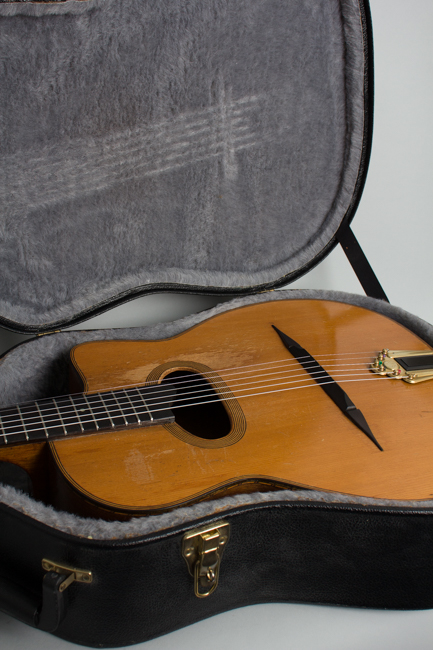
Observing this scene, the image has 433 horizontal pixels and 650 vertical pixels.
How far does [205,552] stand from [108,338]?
514 millimetres

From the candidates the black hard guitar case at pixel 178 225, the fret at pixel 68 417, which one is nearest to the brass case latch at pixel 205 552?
the black hard guitar case at pixel 178 225

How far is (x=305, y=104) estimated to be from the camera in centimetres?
112

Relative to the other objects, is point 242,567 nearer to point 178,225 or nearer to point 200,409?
point 200,409

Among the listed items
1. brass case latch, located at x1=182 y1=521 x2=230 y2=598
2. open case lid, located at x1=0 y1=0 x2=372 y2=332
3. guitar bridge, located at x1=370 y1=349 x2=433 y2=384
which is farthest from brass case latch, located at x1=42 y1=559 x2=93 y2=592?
guitar bridge, located at x1=370 y1=349 x2=433 y2=384

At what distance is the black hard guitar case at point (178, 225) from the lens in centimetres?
67

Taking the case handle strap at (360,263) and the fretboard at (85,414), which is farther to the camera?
the case handle strap at (360,263)

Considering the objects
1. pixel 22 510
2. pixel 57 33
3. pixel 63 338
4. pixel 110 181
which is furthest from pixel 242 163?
pixel 22 510

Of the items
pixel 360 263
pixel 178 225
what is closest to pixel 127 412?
pixel 178 225

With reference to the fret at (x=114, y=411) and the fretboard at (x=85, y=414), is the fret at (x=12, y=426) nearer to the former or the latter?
the fretboard at (x=85, y=414)

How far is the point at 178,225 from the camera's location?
112 cm

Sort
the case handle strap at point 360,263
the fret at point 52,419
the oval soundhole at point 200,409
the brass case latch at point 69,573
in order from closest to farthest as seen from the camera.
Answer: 1. the brass case latch at point 69,573
2. the fret at point 52,419
3. the oval soundhole at point 200,409
4. the case handle strap at point 360,263

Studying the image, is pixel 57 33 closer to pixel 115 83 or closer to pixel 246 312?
pixel 115 83

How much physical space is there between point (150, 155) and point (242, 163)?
8.5 inches

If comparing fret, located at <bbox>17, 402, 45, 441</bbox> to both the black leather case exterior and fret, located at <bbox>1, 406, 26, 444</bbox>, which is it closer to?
fret, located at <bbox>1, 406, 26, 444</bbox>
